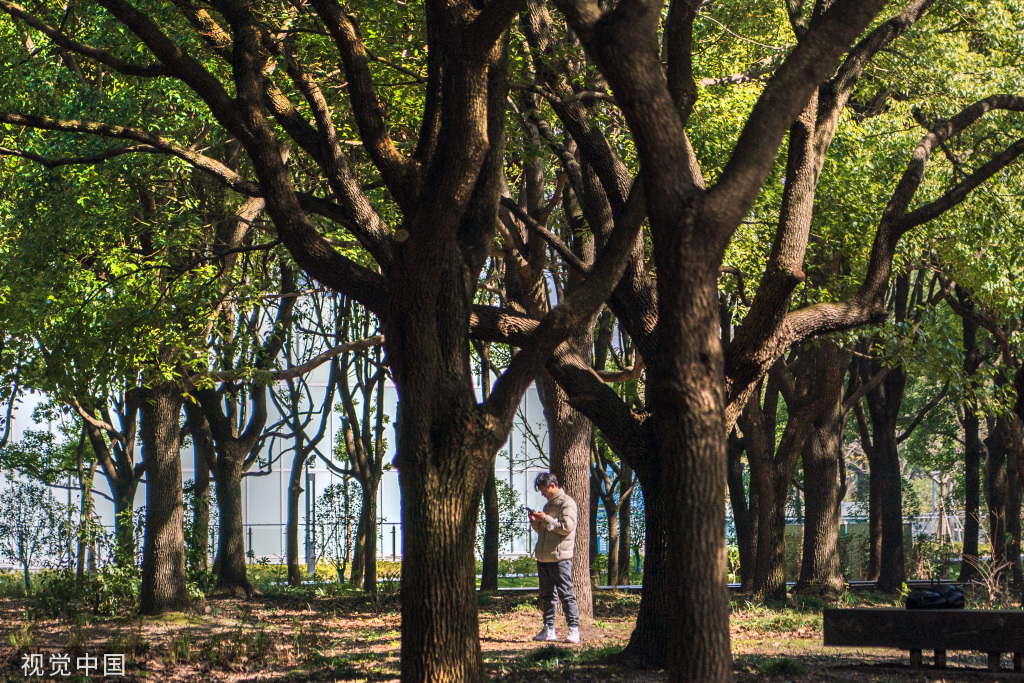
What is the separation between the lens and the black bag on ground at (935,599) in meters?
8.99

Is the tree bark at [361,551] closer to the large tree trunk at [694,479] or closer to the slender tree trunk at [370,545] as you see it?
the slender tree trunk at [370,545]

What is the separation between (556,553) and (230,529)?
370 inches

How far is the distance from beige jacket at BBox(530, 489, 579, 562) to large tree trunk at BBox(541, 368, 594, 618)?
6.75 feet

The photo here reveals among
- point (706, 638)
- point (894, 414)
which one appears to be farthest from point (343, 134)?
point (894, 414)

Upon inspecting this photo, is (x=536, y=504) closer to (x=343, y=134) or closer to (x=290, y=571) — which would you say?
(x=290, y=571)

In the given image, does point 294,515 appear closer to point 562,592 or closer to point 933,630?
point 562,592

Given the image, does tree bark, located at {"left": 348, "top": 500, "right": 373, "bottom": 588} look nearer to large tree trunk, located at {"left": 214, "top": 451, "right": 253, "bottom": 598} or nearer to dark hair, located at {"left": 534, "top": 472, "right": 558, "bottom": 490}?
large tree trunk, located at {"left": 214, "top": 451, "right": 253, "bottom": 598}

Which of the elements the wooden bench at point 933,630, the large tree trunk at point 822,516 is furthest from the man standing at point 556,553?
the large tree trunk at point 822,516

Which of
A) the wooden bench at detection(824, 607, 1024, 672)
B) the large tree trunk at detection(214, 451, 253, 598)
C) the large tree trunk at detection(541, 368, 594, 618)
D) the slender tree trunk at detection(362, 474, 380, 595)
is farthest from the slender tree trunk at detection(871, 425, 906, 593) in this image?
the large tree trunk at detection(214, 451, 253, 598)

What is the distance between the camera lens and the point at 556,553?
34.9ft

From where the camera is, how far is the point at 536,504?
43.9 m

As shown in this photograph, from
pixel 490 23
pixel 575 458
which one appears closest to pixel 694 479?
pixel 490 23

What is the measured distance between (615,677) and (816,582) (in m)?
10.0

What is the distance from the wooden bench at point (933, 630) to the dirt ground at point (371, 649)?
0.23m
